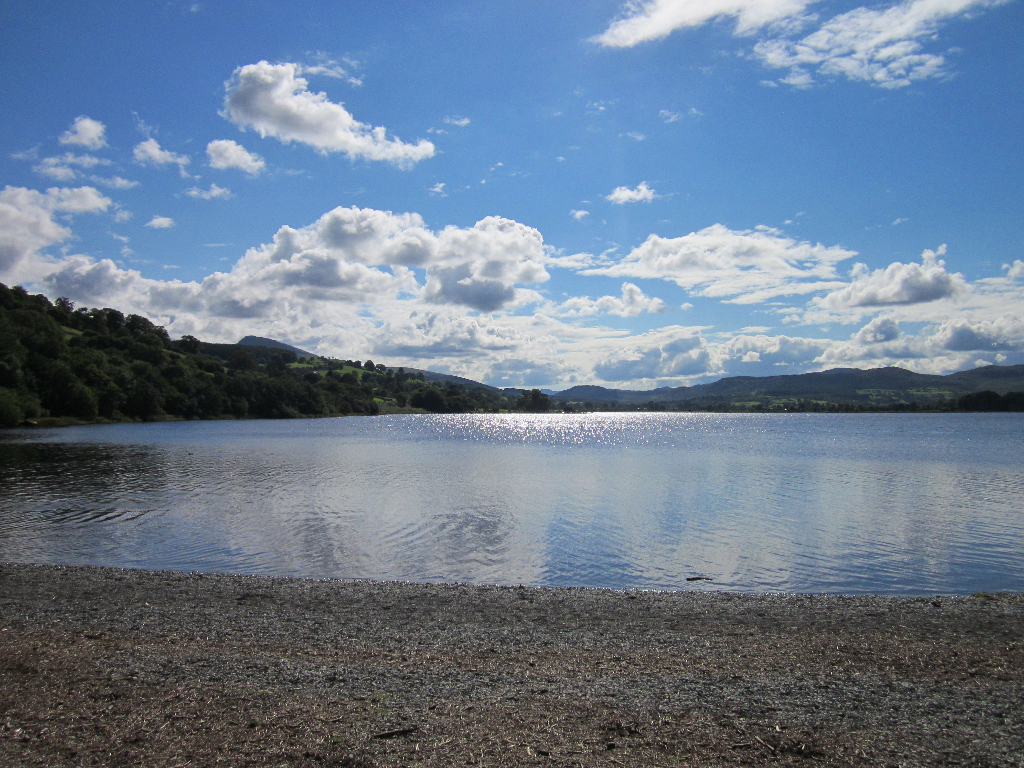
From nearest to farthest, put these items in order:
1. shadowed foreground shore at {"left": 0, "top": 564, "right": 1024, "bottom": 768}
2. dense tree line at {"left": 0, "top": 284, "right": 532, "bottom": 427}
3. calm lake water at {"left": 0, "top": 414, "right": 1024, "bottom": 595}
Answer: shadowed foreground shore at {"left": 0, "top": 564, "right": 1024, "bottom": 768} < calm lake water at {"left": 0, "top": 414, "right": 1024, "bottom": 595} < dense tree line at {"left": 0, "top": 284, "right": 532, "bottom": 427}

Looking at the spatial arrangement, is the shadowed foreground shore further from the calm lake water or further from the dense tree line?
the dense tree line

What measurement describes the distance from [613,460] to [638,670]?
161ft

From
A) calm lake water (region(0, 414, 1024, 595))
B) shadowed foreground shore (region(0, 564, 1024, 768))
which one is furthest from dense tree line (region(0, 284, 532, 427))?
shadowed foreground shore (region(0, 564, 1024, 768))

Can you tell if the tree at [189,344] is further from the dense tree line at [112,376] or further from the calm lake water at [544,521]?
the calm lake water at [544,521]

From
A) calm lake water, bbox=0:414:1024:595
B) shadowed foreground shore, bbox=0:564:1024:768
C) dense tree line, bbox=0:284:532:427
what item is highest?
dense tree line, bbox=0:284:532:427

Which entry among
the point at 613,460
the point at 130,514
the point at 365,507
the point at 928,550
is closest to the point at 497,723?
the point at 928,550

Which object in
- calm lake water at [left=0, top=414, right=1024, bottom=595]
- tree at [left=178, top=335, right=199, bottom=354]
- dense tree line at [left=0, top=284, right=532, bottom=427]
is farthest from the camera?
tree at [left=178, top=335, right=199, bottom=354]

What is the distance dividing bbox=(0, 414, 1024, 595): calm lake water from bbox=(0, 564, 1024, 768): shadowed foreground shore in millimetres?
4014

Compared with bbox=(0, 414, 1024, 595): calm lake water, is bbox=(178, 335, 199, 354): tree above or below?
above

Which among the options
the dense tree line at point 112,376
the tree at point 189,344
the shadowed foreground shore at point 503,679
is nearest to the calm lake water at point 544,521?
the shadowed foreground shore at point 503,679

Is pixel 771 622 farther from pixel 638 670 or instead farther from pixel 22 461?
pixel 22 461

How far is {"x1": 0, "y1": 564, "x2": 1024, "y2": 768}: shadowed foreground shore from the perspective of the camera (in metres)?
6.64

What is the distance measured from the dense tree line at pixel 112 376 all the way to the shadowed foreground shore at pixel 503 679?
9905cm

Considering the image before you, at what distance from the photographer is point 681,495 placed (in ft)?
112
